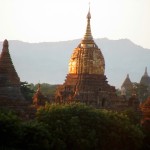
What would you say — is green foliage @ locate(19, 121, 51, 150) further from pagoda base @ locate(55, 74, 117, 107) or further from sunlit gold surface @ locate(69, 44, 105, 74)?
sunlit gold surface @ locate(69, 44, 105, 74)

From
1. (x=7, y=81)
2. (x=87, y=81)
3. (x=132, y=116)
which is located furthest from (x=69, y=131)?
(x=87, y=81)

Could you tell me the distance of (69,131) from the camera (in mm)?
24453

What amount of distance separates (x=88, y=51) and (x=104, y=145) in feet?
50.5

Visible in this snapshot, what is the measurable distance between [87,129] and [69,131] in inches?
46.9

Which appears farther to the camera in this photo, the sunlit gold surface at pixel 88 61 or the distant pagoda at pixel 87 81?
the sunlit gold surface at pixel 88 61

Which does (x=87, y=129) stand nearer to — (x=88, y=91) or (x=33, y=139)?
(x=33, y=139)

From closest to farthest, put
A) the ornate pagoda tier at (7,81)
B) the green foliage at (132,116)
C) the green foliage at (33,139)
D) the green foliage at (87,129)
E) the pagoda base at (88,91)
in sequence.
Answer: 1. the green foliage at (33,139)
2. the green foliage at (87,129)
3. the ornate pagoda tier at (7,81)
4. the green foliage at (132,116)
5. the pagoda base at (88,91)

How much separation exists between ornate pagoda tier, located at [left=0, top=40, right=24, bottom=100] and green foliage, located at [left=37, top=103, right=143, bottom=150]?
3476 millimetres

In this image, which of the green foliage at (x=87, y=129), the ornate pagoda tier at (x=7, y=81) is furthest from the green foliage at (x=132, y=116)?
the ornate pagoda tier at (x=7, y=81)

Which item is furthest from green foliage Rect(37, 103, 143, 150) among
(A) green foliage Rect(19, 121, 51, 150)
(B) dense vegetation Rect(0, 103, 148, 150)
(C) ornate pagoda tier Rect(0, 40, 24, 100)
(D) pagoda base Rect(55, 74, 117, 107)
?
(D) pagoda base Rect(55, 74, 117, 107)

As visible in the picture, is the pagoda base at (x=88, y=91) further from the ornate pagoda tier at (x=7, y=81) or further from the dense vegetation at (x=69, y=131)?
the dense vegetation at (x=69, y=131)

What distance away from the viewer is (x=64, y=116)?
25.3 m

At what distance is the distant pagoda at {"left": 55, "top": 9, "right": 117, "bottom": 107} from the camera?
3828 cm

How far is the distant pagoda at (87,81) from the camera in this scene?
38.3 metres
